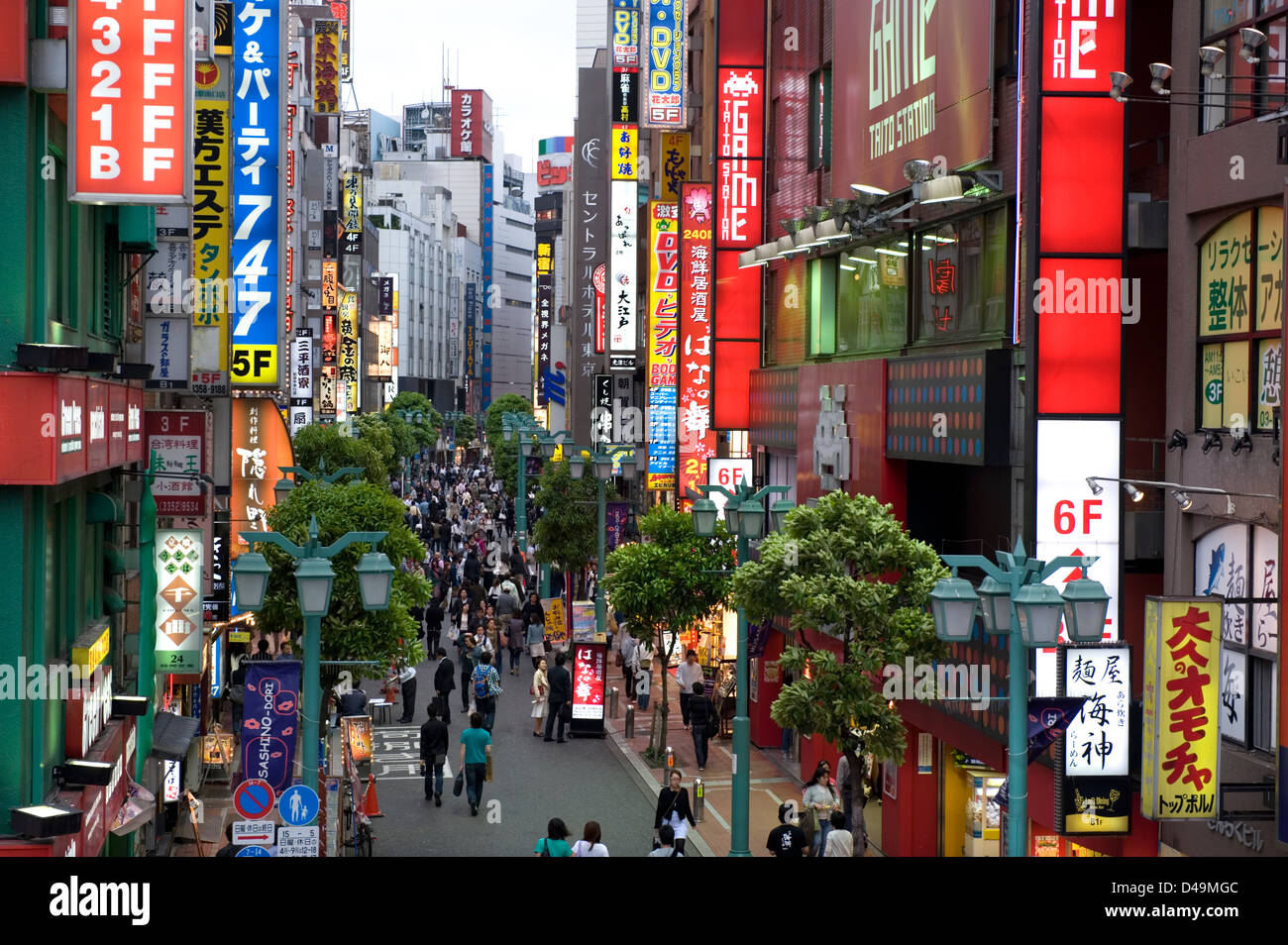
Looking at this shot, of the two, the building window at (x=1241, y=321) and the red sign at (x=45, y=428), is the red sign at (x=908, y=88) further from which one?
the red sign at (x=45, y=428)

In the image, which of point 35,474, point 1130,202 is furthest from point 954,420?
point 35,474

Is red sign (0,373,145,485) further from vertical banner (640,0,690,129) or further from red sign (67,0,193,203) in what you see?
vertical banner (640,0,690,129)

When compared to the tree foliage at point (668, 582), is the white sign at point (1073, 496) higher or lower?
higher

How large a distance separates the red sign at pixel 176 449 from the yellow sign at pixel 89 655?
162 inches

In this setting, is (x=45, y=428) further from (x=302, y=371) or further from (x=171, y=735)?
(x=302, y=371)

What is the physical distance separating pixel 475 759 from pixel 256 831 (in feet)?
29.7

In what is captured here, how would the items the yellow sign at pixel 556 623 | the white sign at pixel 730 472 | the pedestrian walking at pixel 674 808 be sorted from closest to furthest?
the pedestrian walking at pixel 674 808
the white sign at pixel 730 472
the yellow sign at pixel 556 623

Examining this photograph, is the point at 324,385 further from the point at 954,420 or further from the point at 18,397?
the point at 18,397

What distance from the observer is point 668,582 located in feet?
86.5

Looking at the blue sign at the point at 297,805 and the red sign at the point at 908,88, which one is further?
the red sign at the point at 908,88

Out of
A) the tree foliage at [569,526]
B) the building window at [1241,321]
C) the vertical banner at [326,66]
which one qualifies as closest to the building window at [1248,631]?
the building window at [1241,321]

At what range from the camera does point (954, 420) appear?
18.1 meters

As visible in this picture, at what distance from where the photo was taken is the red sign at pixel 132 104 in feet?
Result: 36.9
